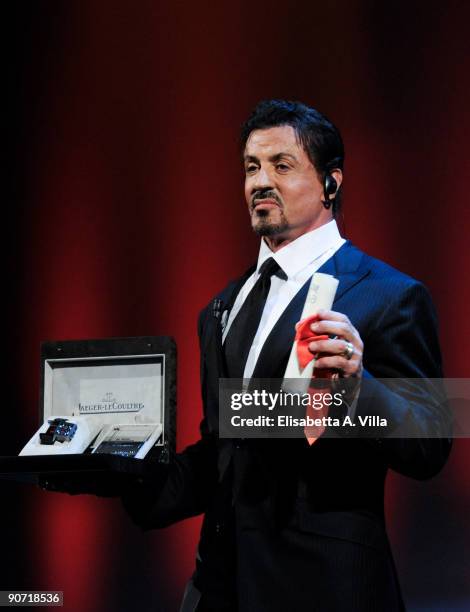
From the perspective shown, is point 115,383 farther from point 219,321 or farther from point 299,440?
point 299,440

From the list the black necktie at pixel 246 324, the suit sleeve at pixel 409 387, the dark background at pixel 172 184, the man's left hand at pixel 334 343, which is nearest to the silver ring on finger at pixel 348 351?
the man's left hand at pixel 334 343

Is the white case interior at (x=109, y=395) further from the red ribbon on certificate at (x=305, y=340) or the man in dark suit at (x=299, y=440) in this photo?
the red ribbon on certificate at (x=305, y=340)

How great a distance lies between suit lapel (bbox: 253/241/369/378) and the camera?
1435mm

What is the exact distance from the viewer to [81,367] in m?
1.55

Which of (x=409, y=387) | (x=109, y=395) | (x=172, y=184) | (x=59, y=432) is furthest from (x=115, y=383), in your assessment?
(x=172, y=184)

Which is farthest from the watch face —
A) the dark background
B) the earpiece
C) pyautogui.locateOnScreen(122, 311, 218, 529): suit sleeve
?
the dark background

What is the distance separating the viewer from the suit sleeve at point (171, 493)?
153 cm

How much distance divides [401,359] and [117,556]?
1.26m

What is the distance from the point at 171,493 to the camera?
1537mm

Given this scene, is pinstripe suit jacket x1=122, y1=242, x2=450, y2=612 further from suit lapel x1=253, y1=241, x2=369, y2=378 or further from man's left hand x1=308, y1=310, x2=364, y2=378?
man's left hand x1=308, y1=310, x2=364, y2=378

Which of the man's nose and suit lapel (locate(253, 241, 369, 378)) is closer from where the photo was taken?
suit lapel (locate(253, 241, 369, 378))

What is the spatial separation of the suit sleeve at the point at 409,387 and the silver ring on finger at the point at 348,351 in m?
0.11

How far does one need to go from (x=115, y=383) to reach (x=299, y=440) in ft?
1.08

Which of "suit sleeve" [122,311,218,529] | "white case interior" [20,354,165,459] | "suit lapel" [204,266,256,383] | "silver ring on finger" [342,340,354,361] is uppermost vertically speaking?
"silver ring on finger" [342,340,354,361]
